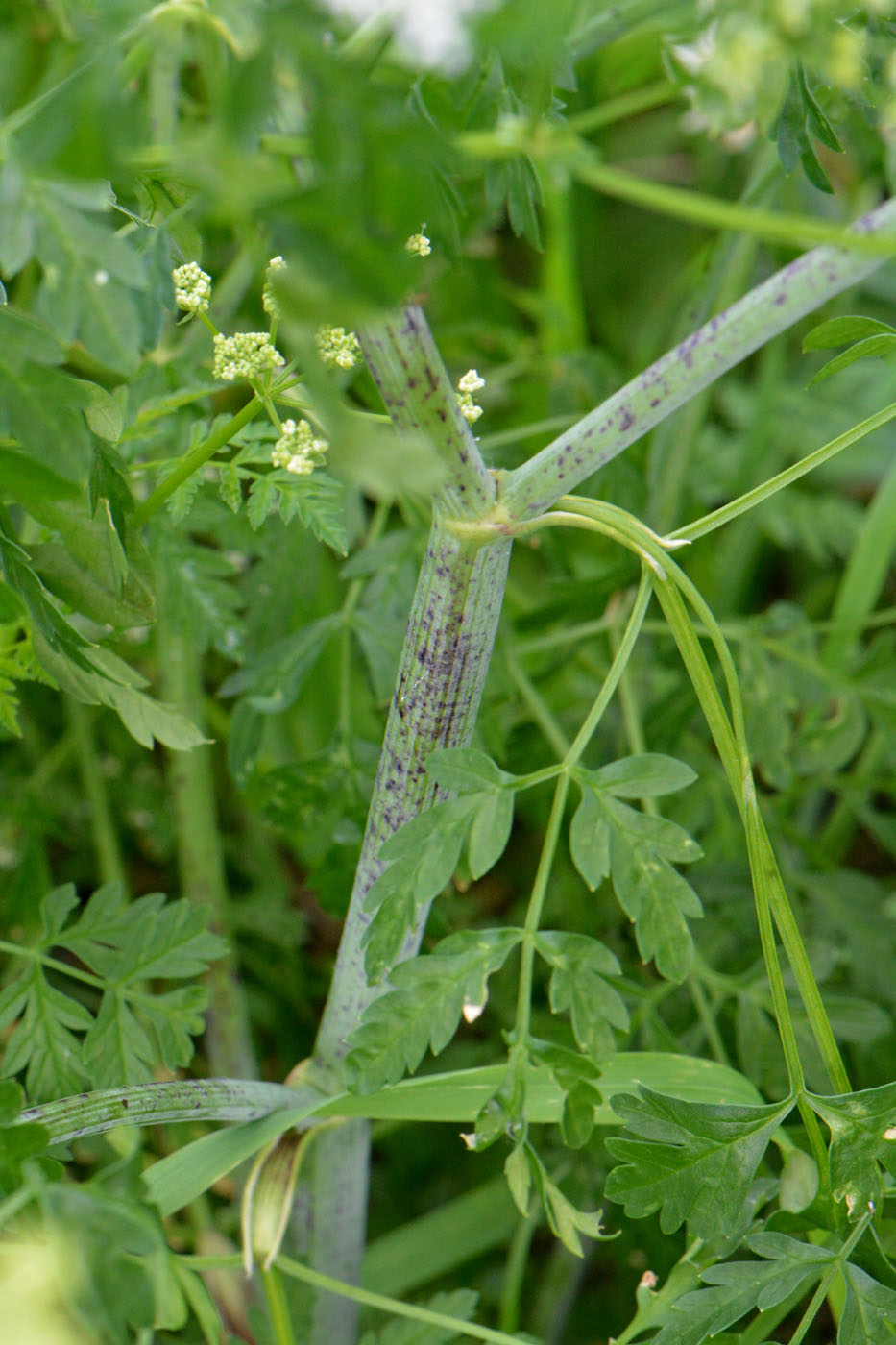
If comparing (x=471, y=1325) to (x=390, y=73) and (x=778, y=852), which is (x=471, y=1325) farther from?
(x=390, y=73)

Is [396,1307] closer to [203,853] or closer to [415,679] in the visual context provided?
[415,679]

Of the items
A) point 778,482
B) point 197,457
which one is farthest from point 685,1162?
point 197,457

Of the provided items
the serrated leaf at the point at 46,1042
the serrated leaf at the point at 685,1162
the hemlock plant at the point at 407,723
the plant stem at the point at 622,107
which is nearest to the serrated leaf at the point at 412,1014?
the hemlock plant at the point at 407,723

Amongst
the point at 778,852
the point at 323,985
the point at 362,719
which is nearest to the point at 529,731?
the point at 362,719

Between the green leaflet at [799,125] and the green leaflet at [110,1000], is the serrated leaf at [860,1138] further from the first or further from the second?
the green leaflet at [799,125]

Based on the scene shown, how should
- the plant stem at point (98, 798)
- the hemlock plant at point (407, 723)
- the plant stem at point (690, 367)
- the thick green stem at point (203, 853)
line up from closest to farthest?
the hemlock plant at point (407, 723), the plant stem at point (690, 367), the thick green stem at point (203, 853), the plant stem at point (98, 798)
